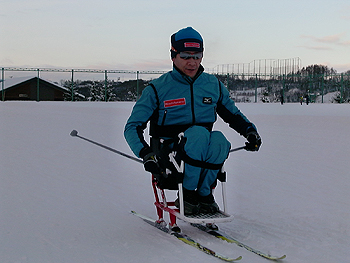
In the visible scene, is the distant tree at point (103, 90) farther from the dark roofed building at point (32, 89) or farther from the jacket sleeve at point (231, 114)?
the jacket sleeve at point (231, 114)

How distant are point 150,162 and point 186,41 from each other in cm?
99

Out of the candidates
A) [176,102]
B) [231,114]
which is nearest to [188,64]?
[176,102]

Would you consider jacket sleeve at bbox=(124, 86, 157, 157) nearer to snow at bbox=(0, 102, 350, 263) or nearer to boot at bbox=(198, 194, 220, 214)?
boot at bbox=(198, 194, 220, 214)

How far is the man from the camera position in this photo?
10.3ft

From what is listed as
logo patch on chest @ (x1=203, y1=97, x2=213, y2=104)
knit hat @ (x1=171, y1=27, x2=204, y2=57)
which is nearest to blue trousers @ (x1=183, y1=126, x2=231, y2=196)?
logo patch on chest @ (x1=203, y1=97, x2=213, y2=104)

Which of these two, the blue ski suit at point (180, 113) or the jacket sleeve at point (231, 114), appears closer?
the blue ski suit at point (180, 113)

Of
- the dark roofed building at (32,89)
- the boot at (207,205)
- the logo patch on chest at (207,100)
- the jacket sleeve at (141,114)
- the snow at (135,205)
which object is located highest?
the dark roofed building at (32,89)

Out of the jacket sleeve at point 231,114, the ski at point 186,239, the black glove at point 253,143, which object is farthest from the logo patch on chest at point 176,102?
the ski at point 186,239

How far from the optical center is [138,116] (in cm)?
334

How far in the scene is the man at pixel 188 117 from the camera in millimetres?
3133

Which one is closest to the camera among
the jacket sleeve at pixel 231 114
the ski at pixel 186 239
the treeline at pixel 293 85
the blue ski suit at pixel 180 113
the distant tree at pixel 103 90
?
the ski at pixel 186 239

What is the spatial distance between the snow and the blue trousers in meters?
0.44

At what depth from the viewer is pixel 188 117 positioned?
11.0 ft

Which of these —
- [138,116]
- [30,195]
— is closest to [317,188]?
[138,116]
